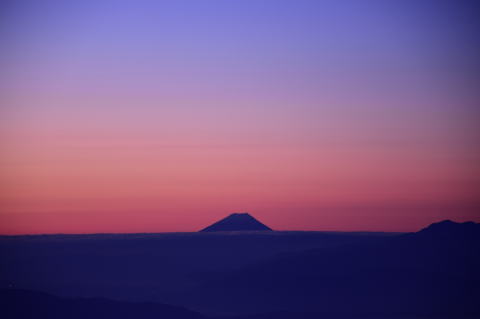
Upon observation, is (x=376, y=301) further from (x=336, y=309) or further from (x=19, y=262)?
(x=19, y=262)

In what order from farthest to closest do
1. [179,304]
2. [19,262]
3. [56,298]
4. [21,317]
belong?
1. [19,262]
2. [179,304]
3. [56,298]
4. [21,317]

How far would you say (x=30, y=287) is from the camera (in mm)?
171625

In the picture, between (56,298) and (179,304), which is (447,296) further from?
(56,298)

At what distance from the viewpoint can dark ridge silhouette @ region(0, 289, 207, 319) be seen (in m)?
155

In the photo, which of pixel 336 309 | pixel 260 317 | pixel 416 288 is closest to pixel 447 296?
pixel 416 288

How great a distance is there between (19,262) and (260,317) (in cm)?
5472

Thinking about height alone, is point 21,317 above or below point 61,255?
below

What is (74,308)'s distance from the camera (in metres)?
165

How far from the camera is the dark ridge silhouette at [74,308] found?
155m

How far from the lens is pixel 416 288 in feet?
653

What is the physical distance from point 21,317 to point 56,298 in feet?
52.5

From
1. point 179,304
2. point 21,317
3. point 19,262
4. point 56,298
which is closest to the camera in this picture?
point 21,317

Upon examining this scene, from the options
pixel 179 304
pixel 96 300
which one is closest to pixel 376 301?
pixel 179 304

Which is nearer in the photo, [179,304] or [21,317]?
[21,317]
